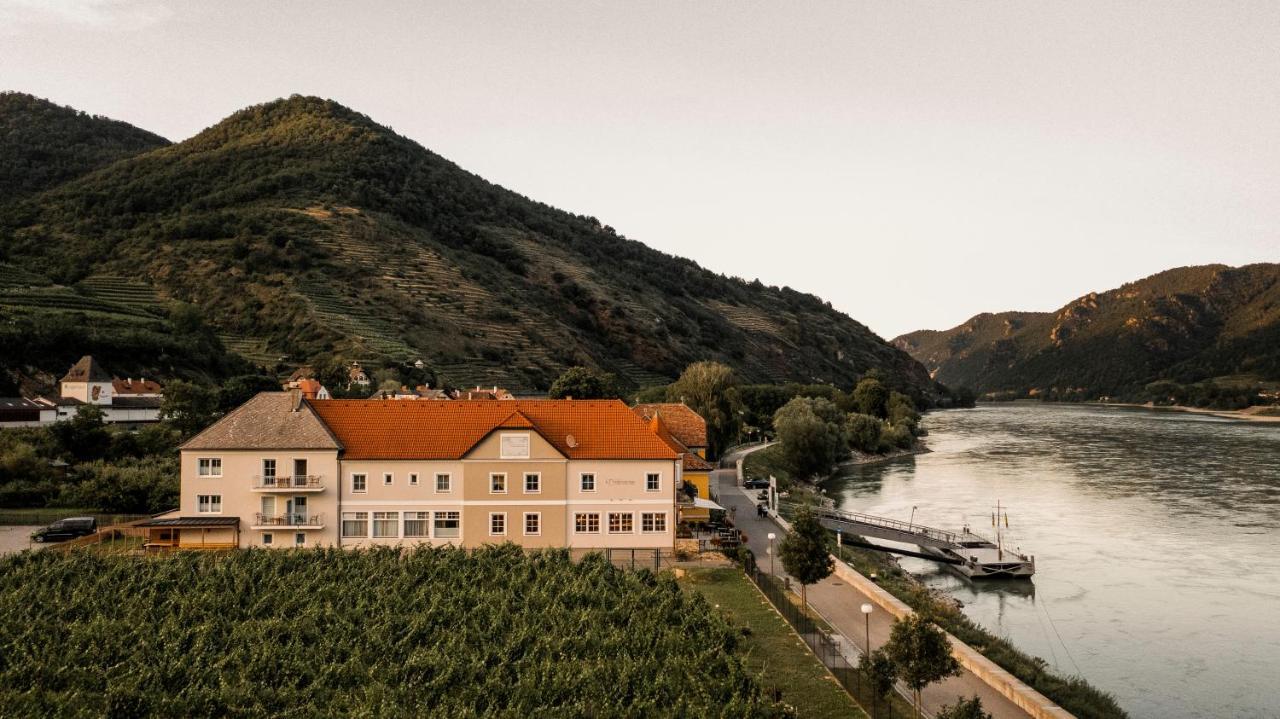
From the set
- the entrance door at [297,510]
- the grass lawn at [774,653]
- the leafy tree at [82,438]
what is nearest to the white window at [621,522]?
the grass lawn at [774,653]

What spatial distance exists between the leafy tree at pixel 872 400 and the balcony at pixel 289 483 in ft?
283

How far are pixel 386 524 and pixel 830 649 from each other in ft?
59.3

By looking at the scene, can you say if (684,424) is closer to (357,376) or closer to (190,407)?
(190,407)

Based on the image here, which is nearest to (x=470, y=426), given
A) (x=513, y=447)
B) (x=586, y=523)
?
(x=513, y=447)

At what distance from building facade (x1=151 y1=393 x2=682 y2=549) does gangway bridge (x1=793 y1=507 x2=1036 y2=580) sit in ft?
33.4

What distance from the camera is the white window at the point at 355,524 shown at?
34594 mm

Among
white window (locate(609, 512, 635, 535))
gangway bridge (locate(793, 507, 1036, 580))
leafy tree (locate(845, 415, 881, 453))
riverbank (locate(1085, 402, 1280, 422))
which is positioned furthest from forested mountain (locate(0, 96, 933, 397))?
riverbank (locate(1085, 402, 1280, 422))

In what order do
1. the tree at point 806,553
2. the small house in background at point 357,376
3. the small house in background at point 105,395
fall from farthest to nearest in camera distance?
the small house in background at point 357,376 < the small house in background at point 105,395 < the tree at point 806,553

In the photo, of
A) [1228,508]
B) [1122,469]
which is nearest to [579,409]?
[1228,508]

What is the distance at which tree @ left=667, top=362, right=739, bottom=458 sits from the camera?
7388cm

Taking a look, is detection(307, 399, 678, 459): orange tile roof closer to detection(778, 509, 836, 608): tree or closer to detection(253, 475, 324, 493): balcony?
detection(253, 475, 324, 493): balcony

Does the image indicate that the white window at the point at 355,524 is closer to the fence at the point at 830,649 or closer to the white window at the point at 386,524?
the white window at the point at 386,524

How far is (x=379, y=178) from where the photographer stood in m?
159

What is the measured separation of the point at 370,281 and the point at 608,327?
1660 inches
